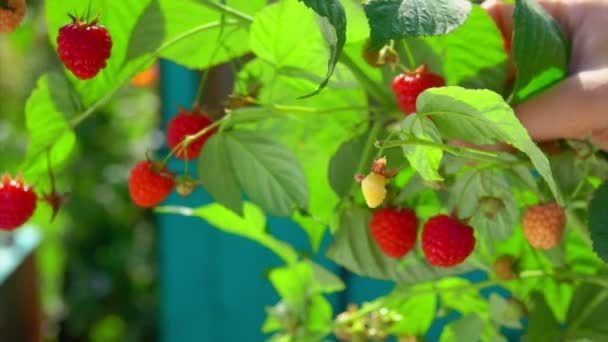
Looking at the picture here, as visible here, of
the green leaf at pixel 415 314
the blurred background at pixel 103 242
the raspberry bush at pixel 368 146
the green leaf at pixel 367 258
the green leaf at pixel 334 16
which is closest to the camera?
the green leaf at pixel 334 16

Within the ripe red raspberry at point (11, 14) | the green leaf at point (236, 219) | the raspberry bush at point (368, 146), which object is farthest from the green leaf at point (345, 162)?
the ripe red raspberry at point (11, 14)

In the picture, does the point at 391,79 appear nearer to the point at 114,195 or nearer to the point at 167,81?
the point at 167,81

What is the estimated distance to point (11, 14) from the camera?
51cm

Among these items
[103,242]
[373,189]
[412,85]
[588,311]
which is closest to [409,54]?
[412,85]

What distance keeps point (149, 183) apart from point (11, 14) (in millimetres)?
131

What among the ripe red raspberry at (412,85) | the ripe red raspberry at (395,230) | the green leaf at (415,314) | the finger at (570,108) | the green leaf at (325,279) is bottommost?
the green leaf at (415,314)

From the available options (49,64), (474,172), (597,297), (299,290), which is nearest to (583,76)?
(474,172)

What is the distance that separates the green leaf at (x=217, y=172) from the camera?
0.56m

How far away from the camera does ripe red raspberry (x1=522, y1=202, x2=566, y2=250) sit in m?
0.52

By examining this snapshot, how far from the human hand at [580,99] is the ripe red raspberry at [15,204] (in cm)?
30

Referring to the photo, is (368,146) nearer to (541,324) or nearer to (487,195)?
(487,195)

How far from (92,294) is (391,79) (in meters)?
1.77

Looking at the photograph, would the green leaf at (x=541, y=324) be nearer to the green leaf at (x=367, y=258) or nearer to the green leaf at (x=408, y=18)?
the green leaf at (x=367, y=258)

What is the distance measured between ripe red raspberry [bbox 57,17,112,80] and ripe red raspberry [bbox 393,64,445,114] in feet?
0.52
